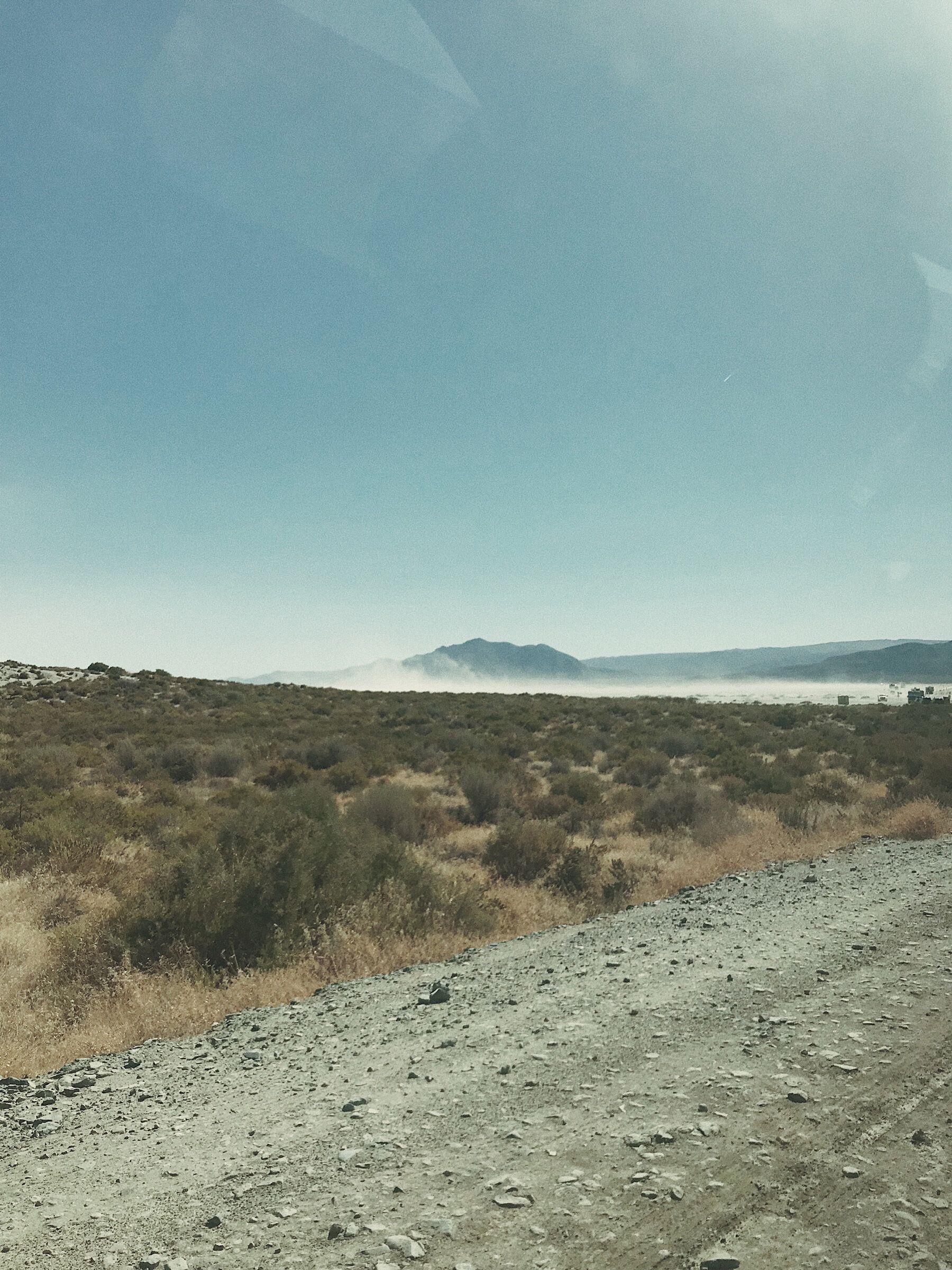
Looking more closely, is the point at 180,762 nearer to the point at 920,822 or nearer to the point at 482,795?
the point at 482,795

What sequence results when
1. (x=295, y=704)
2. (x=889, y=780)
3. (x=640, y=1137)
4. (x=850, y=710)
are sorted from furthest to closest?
(x=850, y=710)
(x=295, y=704)
(x=889, y=780)
(x=640, y=1137)

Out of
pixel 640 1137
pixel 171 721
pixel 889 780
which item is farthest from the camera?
pixel 171 721

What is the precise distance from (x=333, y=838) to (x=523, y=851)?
4507 millimetres

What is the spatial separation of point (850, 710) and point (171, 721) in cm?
4802

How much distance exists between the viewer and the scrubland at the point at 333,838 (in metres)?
7.94

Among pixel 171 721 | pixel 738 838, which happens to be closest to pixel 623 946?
pixel 738 838

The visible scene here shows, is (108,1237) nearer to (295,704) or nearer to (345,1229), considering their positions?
(345,1229)

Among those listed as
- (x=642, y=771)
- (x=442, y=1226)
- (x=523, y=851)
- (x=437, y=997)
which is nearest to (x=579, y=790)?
(x=642, y=771)

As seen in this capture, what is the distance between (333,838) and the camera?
10.2m

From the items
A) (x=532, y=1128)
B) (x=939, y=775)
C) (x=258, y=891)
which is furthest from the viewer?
(x=939, y=775)

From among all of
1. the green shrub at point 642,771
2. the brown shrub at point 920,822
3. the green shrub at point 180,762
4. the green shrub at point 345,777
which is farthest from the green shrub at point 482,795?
the green shrub at point 180,762

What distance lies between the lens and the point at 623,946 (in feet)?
26.5

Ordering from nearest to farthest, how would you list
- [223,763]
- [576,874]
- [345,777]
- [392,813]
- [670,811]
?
[576,874], [392,813], [670,811], [345,777], [223,763]

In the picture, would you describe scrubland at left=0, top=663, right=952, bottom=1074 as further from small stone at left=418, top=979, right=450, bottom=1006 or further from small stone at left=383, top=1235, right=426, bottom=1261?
small stone at left=383, top=1235, right=426, bottom=1261
